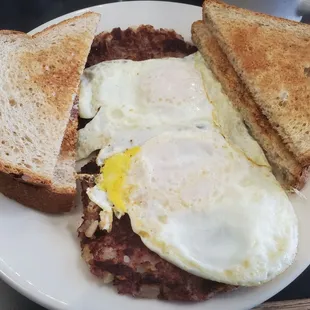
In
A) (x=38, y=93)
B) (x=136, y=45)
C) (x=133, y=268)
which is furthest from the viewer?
(x=136, y=45)

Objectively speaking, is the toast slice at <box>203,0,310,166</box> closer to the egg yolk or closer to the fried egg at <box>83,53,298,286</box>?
the fried egg at <box>83,53,298,286</box>

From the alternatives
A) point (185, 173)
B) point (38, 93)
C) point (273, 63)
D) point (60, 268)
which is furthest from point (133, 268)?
point (273, 63)

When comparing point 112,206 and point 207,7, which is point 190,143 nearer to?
point 112,206

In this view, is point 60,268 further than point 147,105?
No

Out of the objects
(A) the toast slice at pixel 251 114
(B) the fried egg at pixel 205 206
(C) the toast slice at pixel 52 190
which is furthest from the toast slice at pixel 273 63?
(C) the toast slice at pixel 52 190

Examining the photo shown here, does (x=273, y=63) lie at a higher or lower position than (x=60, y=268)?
higher

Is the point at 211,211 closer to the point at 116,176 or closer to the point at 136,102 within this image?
the point at 116,176

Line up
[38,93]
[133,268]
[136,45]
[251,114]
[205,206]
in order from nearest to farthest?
1. [133,268]
2. [205,206]
3. [38,93]
4. [251,114]
5. [136,45]
